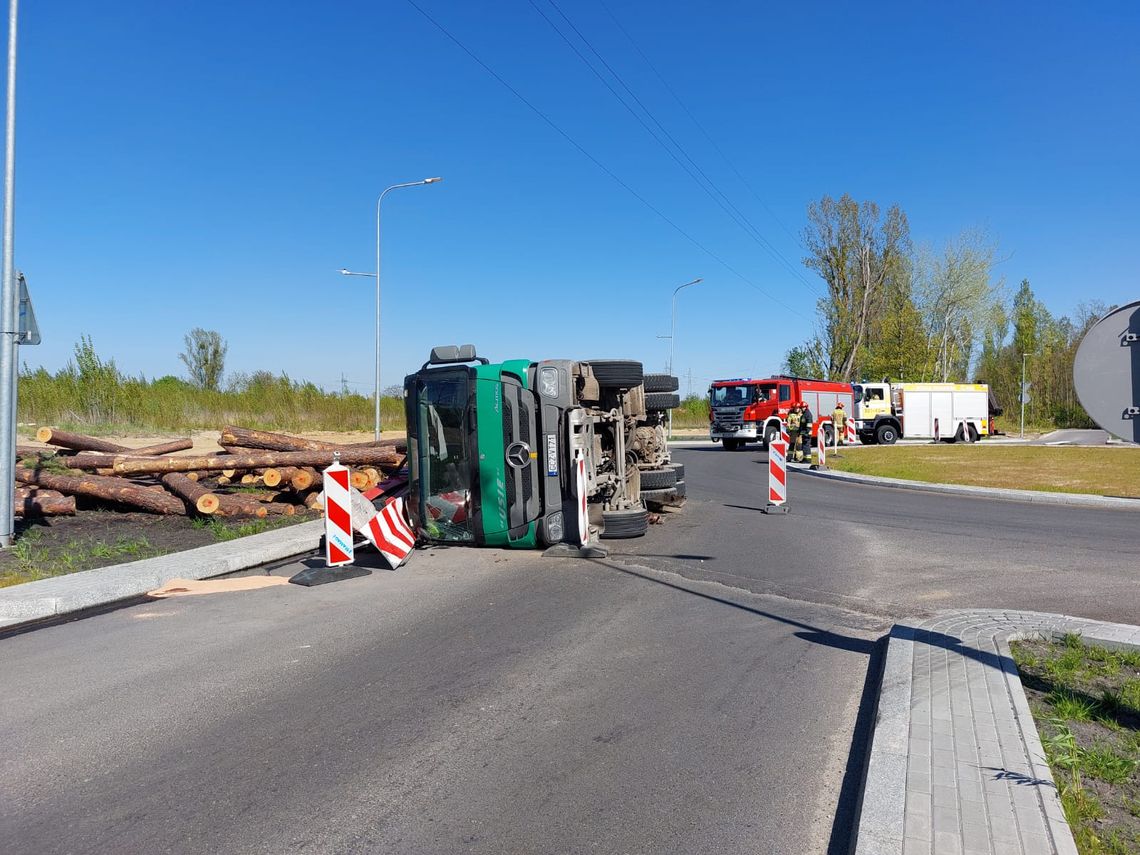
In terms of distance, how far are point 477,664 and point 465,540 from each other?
4604 mm

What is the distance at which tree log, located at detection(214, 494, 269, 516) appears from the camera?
498 inches

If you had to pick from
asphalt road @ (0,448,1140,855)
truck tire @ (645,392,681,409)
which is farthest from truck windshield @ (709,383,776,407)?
asphalt road @ (0,448,1140,855)

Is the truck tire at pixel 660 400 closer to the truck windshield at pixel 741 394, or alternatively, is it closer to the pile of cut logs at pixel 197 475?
the pile of cut logs at pixel 197 475

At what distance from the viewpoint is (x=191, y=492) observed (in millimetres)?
12703

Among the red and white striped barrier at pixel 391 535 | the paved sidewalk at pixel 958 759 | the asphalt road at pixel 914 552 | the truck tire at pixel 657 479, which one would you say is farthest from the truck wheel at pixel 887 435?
the paved sidewalk at pixel 958 759

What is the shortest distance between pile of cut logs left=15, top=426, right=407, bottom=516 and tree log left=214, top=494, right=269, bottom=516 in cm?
1

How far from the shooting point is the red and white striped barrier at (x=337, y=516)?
904 centimetres

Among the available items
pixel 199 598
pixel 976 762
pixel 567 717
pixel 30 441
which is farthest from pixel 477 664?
pixel 30 441

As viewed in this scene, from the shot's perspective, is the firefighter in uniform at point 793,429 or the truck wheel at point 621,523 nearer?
the truck wheel at point 621,523

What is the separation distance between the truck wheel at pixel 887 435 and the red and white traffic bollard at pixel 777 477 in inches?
1066

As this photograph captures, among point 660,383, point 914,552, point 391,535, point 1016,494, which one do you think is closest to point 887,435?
point 1016,494

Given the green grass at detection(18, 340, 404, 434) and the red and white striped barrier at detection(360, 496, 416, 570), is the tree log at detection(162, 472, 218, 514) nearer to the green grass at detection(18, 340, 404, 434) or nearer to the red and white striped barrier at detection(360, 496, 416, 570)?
the red and white striped barrier at detection(360, 496, 416, 570)

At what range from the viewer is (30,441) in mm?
25016

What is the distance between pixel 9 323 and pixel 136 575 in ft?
13.3
